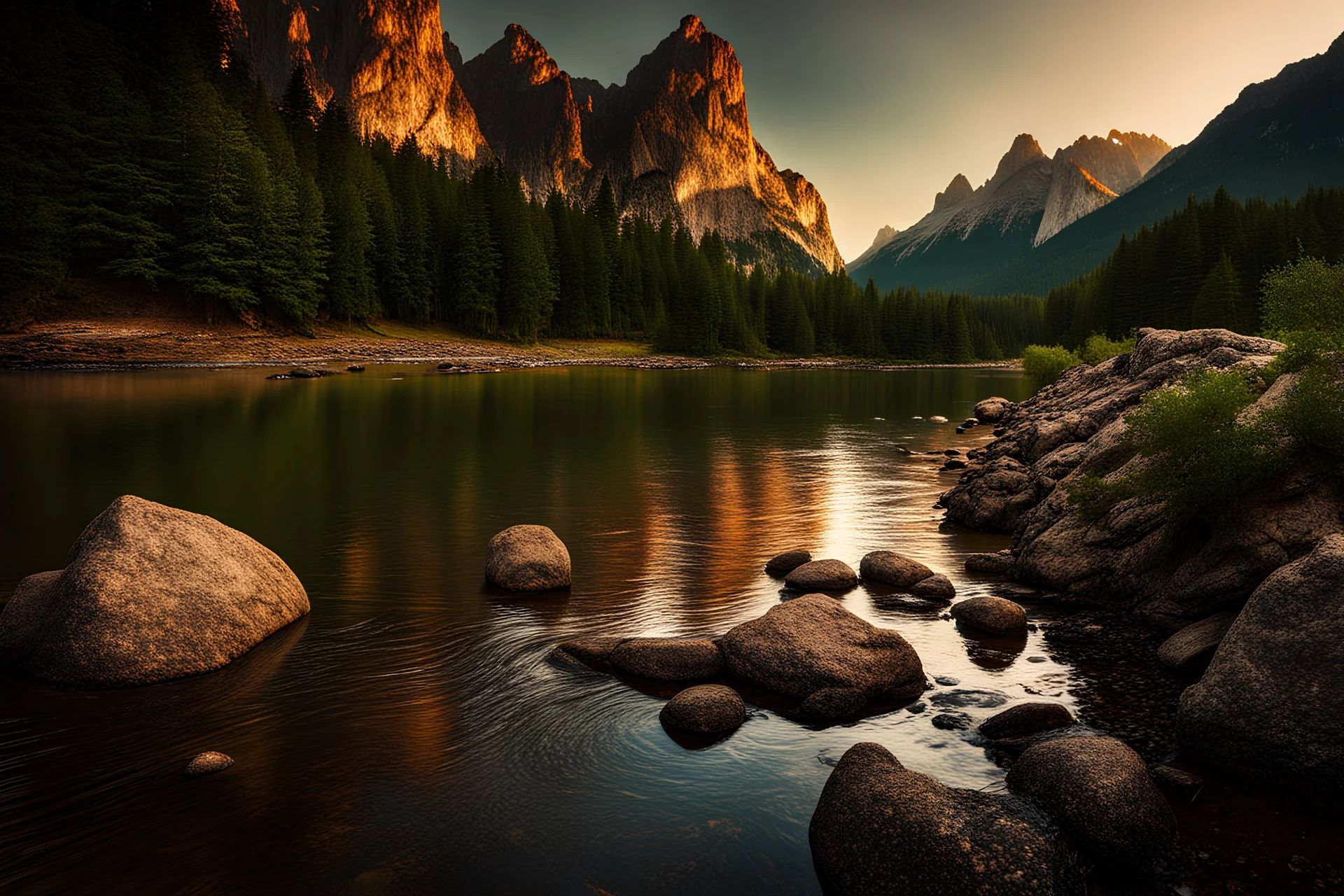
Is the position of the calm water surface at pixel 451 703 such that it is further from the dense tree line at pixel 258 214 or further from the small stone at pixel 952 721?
the dense tree line at pixel 258 214

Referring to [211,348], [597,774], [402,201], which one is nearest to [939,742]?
[597,774]

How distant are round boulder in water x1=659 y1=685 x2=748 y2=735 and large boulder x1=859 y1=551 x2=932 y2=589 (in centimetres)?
690

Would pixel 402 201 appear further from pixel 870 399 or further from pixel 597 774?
A: pixel 597 774

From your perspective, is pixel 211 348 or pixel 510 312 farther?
pixel 510 312

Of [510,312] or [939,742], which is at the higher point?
[510,312]

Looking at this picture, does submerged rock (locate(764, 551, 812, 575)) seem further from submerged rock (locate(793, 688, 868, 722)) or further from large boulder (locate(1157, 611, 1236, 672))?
large boulder (locate(1157, 611, 1236, 672))

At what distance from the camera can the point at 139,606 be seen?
1021 cm

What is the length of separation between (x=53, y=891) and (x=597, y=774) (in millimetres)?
5103

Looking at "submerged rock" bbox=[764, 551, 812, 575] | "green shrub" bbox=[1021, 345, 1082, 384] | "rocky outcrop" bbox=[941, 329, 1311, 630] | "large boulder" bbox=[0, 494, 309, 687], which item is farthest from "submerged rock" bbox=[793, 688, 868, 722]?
"green shrub" bbox=[1021, 345, 1082, 384]

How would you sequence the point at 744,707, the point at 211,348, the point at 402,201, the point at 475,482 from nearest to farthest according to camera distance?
the point at 744,707 → the point at 475,482 → the point at 211,348 → the point at 402,201

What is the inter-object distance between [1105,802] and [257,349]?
87.9m

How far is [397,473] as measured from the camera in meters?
27.1

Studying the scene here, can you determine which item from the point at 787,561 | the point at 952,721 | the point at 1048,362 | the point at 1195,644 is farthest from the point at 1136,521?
the point at 1048,362

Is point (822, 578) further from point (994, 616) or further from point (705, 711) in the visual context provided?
point (705, 711)
